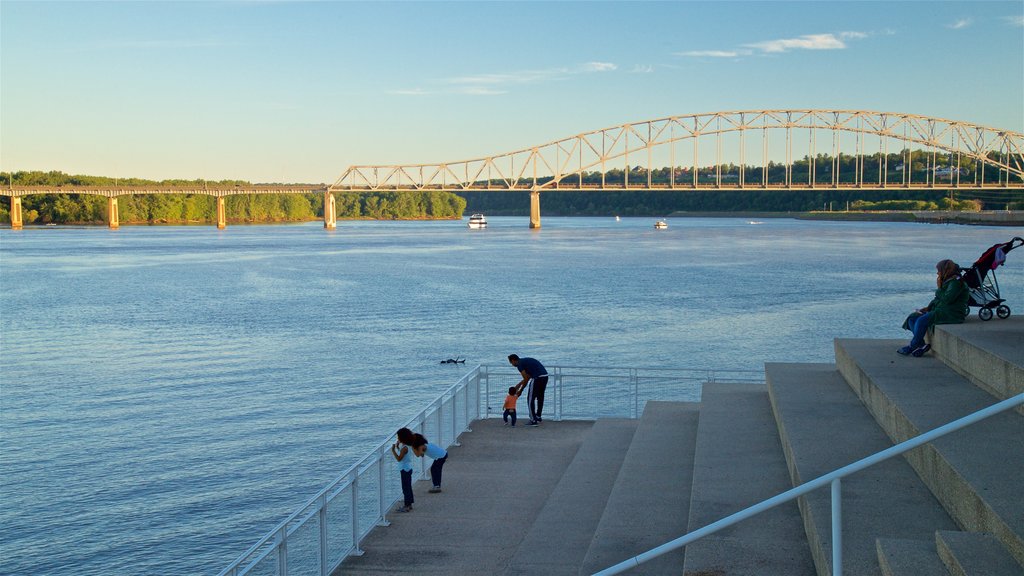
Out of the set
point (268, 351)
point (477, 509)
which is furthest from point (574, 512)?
point (268, 351)

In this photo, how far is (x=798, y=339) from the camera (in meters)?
37.3

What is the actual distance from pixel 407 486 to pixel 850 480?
5.12 meters

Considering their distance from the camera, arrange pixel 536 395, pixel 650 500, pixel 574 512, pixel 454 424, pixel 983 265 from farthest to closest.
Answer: pixel 536 395, pixel 983 265, pixel 454 424, pixel 574 512, pixel 650 500

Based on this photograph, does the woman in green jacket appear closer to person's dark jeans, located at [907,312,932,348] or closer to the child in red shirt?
person's dark jeans, located at [907,312,932,348]

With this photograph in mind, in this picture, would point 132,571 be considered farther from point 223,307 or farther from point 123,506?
point 223,307

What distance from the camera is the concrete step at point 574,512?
9.29 meters

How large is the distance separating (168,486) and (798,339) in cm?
2575

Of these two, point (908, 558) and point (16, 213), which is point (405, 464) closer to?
point (908, 558)

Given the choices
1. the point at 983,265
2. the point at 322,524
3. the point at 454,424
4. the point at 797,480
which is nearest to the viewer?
the point at 797,480

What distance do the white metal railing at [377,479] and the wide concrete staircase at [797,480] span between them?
492mm

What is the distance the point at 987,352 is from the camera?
31.6 ft

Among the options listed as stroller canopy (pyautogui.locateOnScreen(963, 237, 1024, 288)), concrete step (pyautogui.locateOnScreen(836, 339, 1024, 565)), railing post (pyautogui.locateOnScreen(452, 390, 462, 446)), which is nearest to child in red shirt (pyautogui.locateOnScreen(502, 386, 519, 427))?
railing post (pyautogui.locateOnScreen(452, 390, 462, 446))

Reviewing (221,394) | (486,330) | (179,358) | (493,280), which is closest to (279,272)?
(493,280)

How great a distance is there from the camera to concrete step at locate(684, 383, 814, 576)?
725 cm
